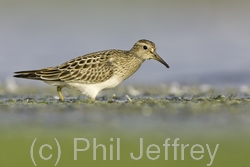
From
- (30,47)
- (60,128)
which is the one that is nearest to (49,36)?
(30,47)

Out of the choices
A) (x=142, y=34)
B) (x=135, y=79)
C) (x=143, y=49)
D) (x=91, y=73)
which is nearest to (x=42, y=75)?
(x=91, y=73)

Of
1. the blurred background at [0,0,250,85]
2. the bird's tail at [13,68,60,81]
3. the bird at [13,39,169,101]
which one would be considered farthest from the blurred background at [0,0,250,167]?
the bird's tail at [13,68,60,81]

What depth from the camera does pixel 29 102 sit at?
1627 centimetres

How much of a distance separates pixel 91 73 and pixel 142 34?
16624 millimetres

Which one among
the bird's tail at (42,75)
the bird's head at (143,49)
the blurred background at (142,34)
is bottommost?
the bird's tail at (42,75)

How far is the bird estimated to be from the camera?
1622 centimetres

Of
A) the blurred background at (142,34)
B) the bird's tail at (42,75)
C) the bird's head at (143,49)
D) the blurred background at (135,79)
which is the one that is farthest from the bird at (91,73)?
the blurred background at (142,34)

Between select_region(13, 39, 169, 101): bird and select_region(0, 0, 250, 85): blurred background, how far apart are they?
6.06 metres

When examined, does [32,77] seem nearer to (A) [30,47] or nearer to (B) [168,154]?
Result: (B) [168,154]

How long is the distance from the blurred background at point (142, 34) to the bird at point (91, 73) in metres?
6.06

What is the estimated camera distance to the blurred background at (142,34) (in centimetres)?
2544

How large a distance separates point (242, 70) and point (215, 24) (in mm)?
11978

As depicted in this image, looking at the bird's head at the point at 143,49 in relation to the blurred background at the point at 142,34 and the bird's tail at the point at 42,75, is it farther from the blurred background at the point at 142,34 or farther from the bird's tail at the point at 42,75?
the blurred background at the point at 142,34

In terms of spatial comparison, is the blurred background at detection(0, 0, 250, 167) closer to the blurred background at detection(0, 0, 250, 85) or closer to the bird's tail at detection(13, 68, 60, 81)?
the blurred background at detection(0, 0, 250, 85)
